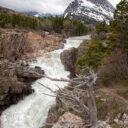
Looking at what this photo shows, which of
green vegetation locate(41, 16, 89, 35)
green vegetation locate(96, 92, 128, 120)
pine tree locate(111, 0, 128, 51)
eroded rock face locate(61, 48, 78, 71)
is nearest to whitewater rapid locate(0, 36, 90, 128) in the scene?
green vegetation locate(96, 92, 128, 120)

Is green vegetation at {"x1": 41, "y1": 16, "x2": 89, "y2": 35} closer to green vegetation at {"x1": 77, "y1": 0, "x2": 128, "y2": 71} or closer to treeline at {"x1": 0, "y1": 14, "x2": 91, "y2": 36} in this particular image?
treeline at {"x1": 0, "y1": 14, "x2": 91, "y2": 36}

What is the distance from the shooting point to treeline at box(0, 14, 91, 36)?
147 ft

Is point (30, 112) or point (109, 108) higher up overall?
point (109, 108)

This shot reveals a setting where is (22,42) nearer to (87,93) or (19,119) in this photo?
(19,119)

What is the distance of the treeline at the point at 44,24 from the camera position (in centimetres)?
4466

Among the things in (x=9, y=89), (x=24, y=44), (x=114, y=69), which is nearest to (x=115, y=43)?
(x=114, y=69)

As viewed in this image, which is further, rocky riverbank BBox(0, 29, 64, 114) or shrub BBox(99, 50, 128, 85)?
rocky riverbank BBox(0, 29, 64, 114)

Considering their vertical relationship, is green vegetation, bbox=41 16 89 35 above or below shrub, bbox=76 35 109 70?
above

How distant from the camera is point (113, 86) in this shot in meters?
13.5

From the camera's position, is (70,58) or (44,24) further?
(44,24)

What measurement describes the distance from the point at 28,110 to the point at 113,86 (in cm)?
1081

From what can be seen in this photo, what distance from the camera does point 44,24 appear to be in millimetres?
55938

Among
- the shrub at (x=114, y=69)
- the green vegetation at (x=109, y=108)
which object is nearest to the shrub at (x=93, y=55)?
the shrub at (x=114, y=69)

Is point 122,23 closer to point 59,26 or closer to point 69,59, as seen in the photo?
point 69,59
